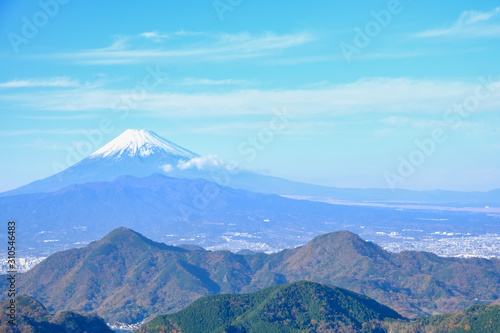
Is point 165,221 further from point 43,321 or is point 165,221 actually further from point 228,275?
point 43,321

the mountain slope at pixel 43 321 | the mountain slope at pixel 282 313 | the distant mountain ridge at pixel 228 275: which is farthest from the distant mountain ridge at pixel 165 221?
the mountain slope at pixel 43 321

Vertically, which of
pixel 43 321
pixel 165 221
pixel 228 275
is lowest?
pixel 43 321

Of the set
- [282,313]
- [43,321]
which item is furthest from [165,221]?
[43,321]

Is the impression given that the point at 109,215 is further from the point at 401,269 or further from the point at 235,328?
the point at 235,328

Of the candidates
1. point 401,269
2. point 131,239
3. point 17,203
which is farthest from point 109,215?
point 401,269

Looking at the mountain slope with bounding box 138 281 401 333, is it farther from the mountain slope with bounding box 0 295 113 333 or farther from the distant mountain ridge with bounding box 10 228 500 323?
the distant mountain ridge with bounding box 10 228 500 323

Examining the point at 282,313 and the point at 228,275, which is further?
the point at 228,275

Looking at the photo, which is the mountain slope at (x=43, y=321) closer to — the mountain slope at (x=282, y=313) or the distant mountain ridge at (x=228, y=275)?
the mountain slope at (x=282, y=313)
